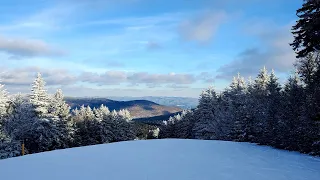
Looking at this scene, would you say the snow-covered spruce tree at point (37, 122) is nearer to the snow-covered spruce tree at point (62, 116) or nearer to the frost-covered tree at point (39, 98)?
the frost-covered tree at point (39, 98)

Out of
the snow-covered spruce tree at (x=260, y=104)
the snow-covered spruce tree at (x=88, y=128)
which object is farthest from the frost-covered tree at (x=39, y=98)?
the snow-covered spruce tree at (x=260, y=104)

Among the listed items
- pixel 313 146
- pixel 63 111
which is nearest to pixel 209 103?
pixel 63 111

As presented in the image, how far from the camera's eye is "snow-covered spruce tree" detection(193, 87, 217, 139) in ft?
123

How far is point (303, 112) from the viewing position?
47.4ft

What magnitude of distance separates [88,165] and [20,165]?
1920mm

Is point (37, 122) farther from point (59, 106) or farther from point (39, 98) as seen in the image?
point (59, 106)

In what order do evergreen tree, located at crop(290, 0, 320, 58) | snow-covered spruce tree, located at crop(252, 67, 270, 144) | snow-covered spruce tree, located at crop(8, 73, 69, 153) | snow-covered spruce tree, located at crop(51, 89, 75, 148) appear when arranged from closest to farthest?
evergreen tree, located at crop(290, 0, 320, 58), snow-covered spruce tree, located at crop(252, 67, 270, 144), snow-covered spruce tree, located at crop(8, 73, 69, 153), snow-covered spruce tree, located at crop(51, 89, 75, 148)

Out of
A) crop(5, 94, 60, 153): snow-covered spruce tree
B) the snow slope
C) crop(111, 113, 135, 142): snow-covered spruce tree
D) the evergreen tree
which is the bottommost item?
crop(111, 113, 135, 142): snow-covered spruce tree

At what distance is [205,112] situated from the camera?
4062cm

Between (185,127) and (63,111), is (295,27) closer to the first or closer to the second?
(63,111)

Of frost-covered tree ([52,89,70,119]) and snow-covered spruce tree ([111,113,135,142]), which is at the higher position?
frost-covered tree ([52,89,70,119])

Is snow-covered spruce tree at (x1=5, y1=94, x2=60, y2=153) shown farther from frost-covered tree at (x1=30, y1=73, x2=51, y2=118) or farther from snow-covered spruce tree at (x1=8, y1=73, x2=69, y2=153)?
frost-covered tree at (x1=30, y1=73, x2=51, y2=118)

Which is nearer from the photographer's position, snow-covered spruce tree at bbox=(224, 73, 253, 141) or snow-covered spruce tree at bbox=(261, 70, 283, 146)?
snow-covered spruce tree at bbox=(261, 70, 283, 146)

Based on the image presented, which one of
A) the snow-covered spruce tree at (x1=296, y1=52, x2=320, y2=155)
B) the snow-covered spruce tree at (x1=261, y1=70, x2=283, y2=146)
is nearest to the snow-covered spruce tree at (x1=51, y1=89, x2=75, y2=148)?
the snow-covered spruce tree at (x1=261, y1=70, x2=283, y2=146)
